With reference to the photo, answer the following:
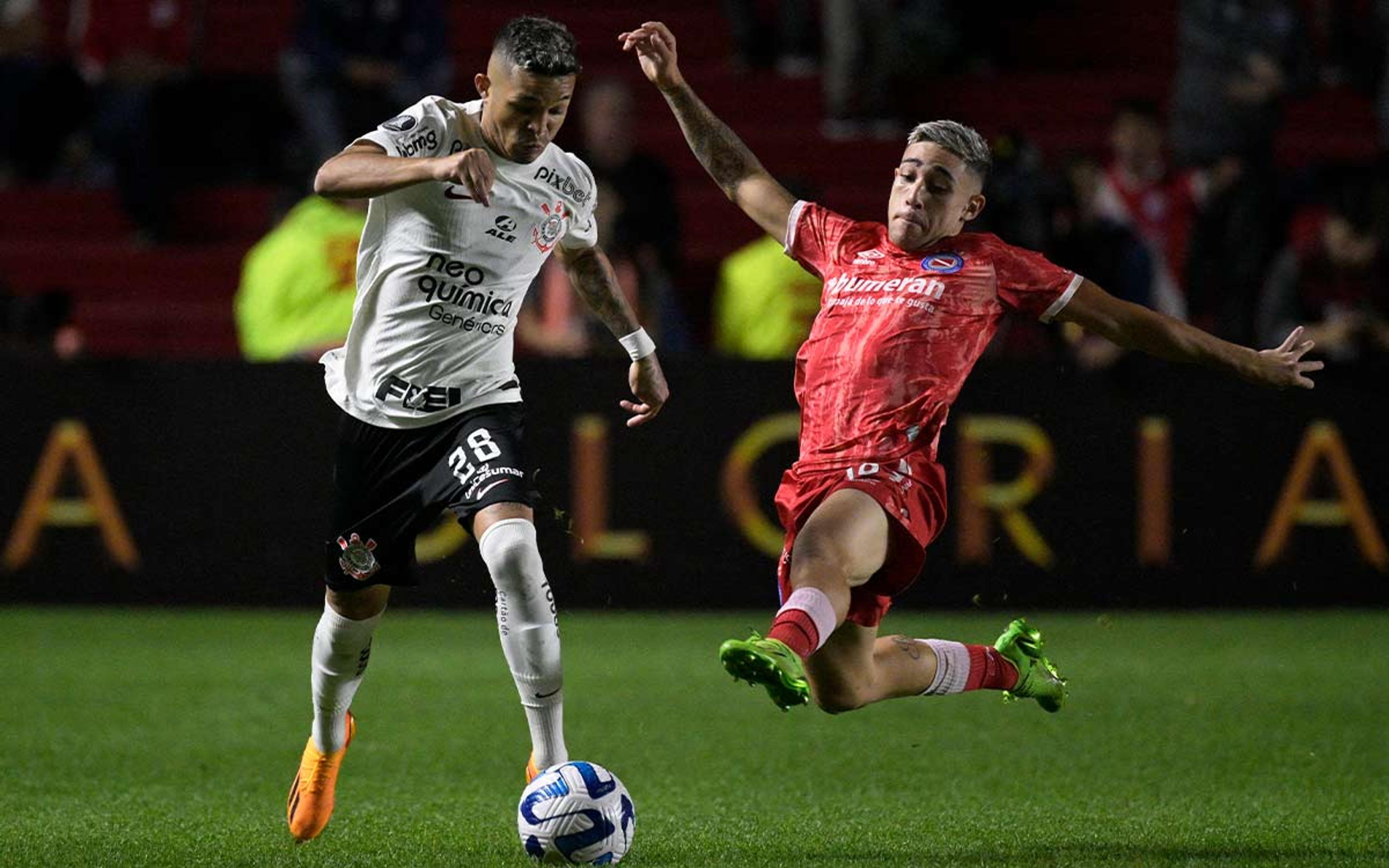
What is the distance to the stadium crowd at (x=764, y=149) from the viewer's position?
11.5m

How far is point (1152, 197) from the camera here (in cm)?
1242

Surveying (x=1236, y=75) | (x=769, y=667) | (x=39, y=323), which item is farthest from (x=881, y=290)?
(x=1236, y=75)

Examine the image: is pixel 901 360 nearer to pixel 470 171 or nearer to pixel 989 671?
pixel 989 671

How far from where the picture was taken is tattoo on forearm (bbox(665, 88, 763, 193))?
6.42 metres

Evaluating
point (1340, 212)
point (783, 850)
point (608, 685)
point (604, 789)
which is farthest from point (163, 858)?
Result: point (1340, 212)

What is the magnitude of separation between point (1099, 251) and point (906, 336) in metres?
5.68

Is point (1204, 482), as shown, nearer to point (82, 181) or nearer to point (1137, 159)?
point (1137, 159)

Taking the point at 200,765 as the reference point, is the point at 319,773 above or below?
above

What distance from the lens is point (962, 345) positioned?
598cm

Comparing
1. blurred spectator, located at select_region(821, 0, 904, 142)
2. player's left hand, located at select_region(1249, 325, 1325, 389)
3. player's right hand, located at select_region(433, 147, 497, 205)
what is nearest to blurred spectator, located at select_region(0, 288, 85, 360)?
blurred spectator, located at select_region(821, 0, 904, 142)

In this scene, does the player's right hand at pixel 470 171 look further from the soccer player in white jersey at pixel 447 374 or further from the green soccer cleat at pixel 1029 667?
the green soccer cleat at pixel 1029 667

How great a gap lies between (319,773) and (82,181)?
32.4ft

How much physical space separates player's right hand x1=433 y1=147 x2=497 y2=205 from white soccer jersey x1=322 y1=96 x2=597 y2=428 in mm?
667

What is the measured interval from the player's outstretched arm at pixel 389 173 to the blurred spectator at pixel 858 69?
30.3 ft
